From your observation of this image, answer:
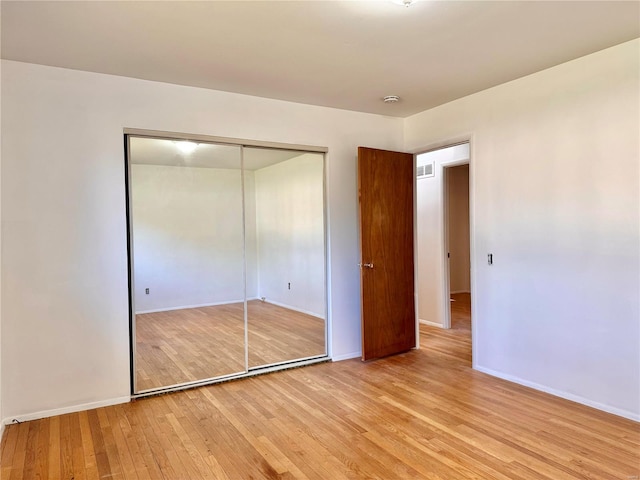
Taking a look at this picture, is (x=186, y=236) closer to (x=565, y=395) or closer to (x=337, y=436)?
(x=337, y=436)

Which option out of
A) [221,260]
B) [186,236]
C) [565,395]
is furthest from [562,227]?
[186,236]

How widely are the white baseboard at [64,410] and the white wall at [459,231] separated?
675cm

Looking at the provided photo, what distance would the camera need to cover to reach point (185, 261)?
3938 mm

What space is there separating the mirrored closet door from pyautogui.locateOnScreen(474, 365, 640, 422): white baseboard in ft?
5.49

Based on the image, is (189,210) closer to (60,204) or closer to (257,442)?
(60,204)

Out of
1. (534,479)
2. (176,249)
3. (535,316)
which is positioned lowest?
(534,479)

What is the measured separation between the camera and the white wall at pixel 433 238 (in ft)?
18.6

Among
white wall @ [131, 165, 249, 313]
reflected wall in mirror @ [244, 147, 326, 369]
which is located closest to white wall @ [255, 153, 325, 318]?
reflected wall in mirror @ [244, 147, 326, 369]

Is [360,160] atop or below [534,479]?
atop

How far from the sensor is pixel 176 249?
3824 millimetres

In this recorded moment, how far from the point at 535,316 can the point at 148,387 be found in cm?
330

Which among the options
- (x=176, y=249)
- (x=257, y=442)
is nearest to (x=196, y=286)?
(x=176, y=249)

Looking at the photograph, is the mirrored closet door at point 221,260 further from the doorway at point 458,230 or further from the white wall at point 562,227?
the doorway at point 458,230

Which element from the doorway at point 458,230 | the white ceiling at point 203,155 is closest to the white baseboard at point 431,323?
the doorway at point 458,230
